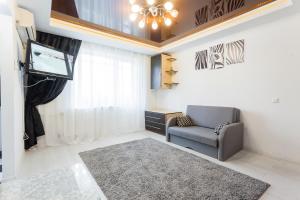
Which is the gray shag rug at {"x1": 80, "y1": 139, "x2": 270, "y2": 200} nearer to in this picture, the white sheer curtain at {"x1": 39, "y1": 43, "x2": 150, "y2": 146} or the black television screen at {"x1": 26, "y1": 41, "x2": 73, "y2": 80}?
the white sheer curtain at {"x1": 39, "y1": 43, "x2": 150, "y2": 146}

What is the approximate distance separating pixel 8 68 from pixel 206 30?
3534mm

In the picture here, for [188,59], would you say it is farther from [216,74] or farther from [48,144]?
[48,144]

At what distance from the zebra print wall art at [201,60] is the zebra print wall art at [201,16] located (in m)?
0.71

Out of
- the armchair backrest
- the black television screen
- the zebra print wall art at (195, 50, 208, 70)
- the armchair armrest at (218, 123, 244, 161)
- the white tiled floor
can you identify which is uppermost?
the zebra print wall art at (195, 50, 208, 70)

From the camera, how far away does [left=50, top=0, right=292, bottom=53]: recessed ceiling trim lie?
2495 mm

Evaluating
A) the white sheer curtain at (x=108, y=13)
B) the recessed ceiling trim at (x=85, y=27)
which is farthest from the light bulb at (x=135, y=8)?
the white sheer curtain at (x=108, y=13)

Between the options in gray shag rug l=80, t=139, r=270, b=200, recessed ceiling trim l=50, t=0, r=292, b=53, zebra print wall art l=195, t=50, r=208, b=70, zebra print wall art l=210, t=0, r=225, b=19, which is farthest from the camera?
zebra print wall art l=195, t=50, r=208, b=70

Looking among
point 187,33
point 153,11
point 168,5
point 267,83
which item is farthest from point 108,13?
point 267,83

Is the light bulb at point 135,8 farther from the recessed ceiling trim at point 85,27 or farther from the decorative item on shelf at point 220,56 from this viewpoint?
the decorative item on shelf at point 220,56

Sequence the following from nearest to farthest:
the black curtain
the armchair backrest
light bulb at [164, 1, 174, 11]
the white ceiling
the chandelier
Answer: the white ceiling, light bulb at [164, 1, 174, 11], the chandelier, the black curtain, the armchair backrest

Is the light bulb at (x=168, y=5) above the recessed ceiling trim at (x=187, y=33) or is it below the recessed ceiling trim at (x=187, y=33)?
above

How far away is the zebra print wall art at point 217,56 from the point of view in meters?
3.48

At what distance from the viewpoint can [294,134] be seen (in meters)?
2.56

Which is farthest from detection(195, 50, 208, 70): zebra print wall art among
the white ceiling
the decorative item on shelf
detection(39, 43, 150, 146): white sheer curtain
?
detection(39, 43, 150, 146): white sheer curtain
